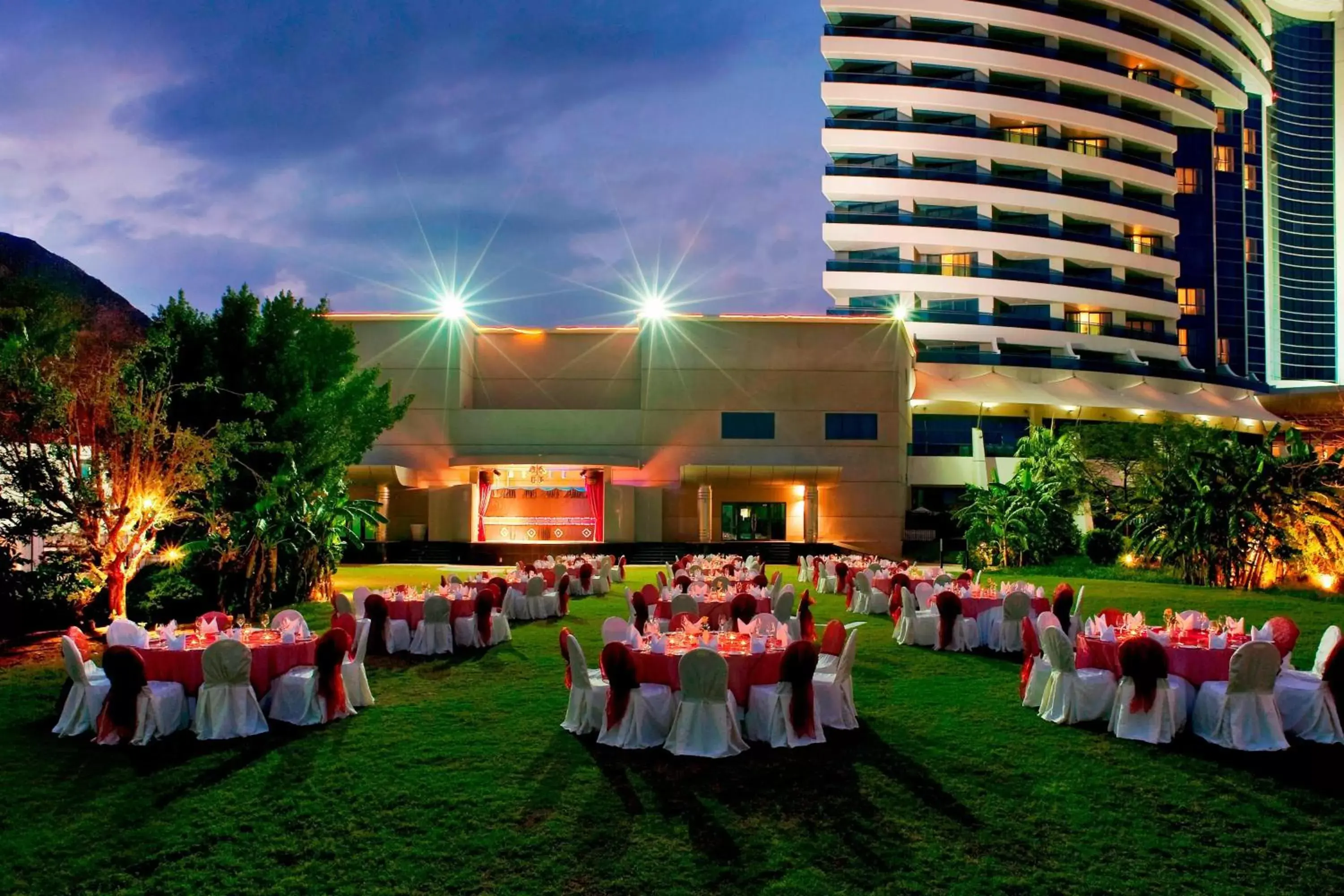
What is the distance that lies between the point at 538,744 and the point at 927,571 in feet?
44.5

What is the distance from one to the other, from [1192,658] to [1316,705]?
1169mm

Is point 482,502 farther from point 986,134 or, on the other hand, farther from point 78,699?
point 986,134

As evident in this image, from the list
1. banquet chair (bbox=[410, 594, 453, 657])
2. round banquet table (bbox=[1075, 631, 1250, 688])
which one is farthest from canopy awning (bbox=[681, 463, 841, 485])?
round banquet table (bbox=[1075, 631, 1250, 688])

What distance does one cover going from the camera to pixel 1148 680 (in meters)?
9.98

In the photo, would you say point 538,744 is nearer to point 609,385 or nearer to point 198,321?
point 198,321

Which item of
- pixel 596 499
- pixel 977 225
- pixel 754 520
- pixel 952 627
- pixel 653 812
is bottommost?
pixel 653 812

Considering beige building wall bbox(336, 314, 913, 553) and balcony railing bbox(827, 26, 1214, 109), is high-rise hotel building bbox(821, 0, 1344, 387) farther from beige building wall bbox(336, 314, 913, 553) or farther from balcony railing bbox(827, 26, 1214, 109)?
beige building wall bbox(336, 314, 913, 553)

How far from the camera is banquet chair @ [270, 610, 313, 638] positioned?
1167 centimetres

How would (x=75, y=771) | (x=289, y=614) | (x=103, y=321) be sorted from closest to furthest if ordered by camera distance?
(x=75, y=771), (x=289, y=614), (x=103, y=321)

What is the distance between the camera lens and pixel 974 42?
6562 cm

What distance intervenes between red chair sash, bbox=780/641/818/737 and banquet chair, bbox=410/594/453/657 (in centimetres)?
791

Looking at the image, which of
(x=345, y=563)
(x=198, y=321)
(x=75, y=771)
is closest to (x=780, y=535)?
(x=345, y=563)

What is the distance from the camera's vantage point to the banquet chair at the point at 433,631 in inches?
→ 631

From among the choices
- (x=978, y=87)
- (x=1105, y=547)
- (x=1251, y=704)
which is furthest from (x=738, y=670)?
(x=978, y=87)
